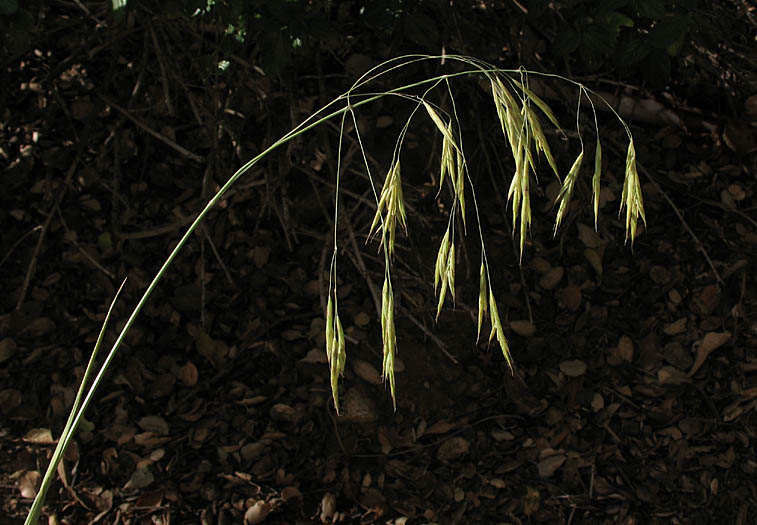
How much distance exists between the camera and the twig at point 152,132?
7.12 feet

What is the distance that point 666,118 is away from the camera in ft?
7.84

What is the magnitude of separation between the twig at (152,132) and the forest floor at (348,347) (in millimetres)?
22

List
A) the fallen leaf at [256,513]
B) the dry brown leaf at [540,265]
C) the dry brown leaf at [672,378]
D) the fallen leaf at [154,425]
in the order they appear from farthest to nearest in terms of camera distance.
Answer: the dry brown leaf at [540,265] < the dry brown leaf at [672,378] < the fallen leaf at [154,425] < the fallen leaf at [256,513]

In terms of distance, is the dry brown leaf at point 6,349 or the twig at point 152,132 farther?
the twig at point 152,132

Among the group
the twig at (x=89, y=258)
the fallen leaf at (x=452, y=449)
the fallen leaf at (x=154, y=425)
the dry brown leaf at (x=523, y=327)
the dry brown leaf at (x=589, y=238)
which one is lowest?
the fallen leaf at (x=452, y=449)

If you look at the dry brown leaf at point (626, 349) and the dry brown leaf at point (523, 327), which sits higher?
the dry brown leaf at point (523, 327)

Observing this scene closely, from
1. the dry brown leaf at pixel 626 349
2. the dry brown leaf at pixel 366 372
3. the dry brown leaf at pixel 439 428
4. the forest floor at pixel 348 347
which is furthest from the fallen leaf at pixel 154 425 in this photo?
the dry brown leaf at pixel 626 349

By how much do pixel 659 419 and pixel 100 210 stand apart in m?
1.62

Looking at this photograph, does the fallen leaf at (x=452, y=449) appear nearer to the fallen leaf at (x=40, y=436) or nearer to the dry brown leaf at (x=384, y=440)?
the dry brown leaf at (x=384, y=440)

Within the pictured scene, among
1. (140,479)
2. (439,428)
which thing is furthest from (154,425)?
(439,428)

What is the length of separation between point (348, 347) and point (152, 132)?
80cm

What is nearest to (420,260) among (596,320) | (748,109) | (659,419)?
(596,320)

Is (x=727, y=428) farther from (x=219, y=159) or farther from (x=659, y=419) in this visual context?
(x=219, y=159)

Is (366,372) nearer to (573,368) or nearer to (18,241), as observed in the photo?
(573,368)
